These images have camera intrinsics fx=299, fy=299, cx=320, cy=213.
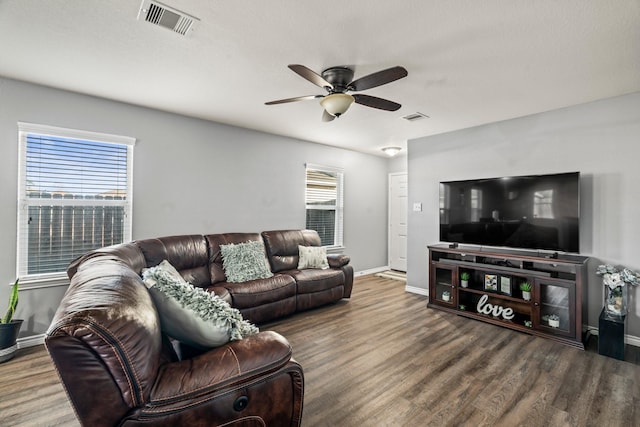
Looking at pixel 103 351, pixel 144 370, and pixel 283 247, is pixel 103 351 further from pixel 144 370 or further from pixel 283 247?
pixel 283 247

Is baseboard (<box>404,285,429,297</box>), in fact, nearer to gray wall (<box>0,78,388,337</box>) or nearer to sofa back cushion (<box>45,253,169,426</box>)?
gray wall (<box>0,78,388,337</box>)

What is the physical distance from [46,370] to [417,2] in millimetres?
3986

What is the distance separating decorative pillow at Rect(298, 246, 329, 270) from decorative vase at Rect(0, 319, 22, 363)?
2.98m

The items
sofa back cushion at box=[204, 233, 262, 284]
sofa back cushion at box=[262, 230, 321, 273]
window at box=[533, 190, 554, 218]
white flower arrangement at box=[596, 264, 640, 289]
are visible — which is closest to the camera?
white flower arrangement at box=[596, 264, 640, 289]

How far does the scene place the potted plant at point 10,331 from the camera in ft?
8.65

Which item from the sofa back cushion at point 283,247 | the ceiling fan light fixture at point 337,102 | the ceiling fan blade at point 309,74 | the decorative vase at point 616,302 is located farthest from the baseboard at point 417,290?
the ceiling fan blade at point 309,74

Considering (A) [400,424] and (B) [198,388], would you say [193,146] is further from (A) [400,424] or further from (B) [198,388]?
(A) [400,424]

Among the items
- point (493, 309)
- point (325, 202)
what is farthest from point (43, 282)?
point (493, 309)

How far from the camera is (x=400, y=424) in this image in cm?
191

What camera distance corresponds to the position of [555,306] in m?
3.25

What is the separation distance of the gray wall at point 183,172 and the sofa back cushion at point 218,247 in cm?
35

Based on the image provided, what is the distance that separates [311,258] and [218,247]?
1.34m

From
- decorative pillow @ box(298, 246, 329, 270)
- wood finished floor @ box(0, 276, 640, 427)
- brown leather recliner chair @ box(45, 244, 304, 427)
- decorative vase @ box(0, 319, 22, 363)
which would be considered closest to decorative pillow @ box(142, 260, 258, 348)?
brown leather recliner chair @ box(45, 244, 304, 427)

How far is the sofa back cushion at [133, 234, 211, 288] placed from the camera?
3.21m
